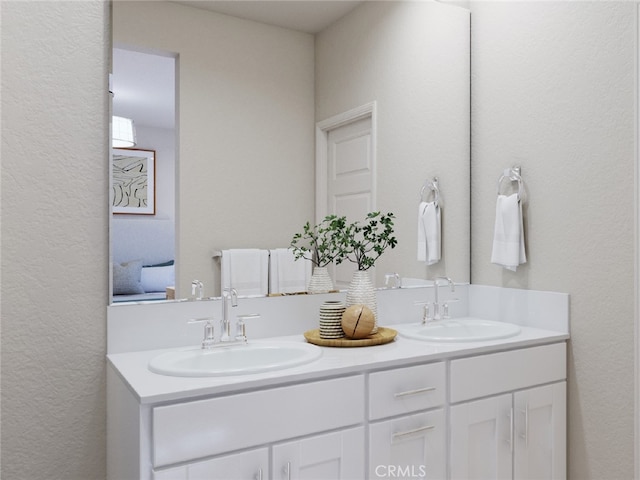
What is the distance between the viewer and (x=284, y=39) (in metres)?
1.87

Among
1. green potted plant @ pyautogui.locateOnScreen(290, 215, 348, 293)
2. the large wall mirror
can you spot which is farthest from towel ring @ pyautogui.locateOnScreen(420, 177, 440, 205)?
green potted plant @ pyautogui.locateOnScreen(290, 215, 348, 293)

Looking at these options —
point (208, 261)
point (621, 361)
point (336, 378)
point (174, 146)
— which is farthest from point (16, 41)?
point (621, 361)

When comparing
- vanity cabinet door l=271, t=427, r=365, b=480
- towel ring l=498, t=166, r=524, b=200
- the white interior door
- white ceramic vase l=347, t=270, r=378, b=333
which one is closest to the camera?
vanity cabinet door l=271, t=427, r=365, b=480

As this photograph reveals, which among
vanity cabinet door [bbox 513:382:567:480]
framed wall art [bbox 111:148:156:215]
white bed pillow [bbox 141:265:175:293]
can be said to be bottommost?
vanity cabinet door [bbox 513:382:567:480]

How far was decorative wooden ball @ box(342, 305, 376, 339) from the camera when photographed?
1664mm

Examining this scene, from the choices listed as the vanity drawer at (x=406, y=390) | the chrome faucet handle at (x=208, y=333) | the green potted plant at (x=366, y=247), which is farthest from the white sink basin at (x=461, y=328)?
the chrome faucet handle at (x=208, y=333)

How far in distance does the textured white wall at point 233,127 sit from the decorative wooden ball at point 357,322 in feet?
1.23

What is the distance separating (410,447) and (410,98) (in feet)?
4.54

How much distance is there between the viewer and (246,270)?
1773mm

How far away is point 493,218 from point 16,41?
1.84 m

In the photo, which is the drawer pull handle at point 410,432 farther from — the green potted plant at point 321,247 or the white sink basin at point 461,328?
the green potted plant at point 321,247

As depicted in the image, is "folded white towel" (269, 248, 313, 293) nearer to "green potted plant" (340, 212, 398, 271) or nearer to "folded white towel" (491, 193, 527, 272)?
"green potted plant" (340, 212, 398, 271)

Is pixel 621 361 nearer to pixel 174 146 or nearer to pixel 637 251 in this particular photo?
pixel 637 251

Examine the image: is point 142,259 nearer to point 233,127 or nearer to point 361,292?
point 233,127
